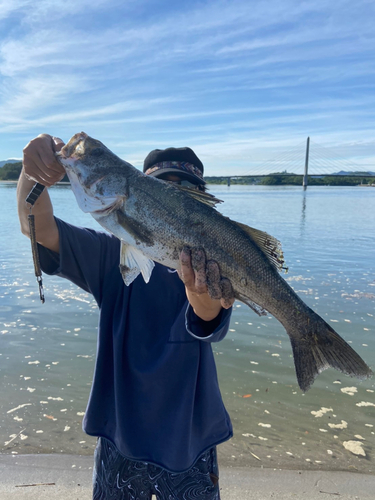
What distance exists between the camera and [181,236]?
2.75 m

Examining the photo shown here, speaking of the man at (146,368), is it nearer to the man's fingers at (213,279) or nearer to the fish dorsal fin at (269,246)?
the man's fingers at (213,279)

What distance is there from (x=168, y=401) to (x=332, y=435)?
384 centimetres

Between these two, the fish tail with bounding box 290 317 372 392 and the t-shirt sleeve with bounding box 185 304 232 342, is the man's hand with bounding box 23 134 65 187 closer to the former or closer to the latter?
the t-shirt sleeve with bounding box 185 304 232 342

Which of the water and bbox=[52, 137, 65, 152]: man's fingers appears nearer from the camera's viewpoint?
Answer: bbox=[52, 137, 65, 152]: man's fingers

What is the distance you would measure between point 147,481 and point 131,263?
1557 millimetres

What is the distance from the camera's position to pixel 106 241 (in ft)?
10.3

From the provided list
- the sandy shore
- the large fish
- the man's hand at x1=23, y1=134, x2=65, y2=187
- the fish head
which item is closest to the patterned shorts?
the large fish

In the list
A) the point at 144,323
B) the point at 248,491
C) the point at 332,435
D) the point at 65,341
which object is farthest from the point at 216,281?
the point at 65,341

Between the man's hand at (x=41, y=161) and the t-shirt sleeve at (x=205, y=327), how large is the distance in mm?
1355

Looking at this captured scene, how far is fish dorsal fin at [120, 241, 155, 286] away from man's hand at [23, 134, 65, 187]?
692 mm

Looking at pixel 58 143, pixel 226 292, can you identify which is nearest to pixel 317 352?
pixel 226 292

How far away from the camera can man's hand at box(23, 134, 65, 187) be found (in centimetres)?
267

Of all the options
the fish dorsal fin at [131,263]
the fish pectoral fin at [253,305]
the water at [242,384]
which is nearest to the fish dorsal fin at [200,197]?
the fish dorsal fin at [131,263]

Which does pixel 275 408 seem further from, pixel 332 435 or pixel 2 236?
pixel 2 236
